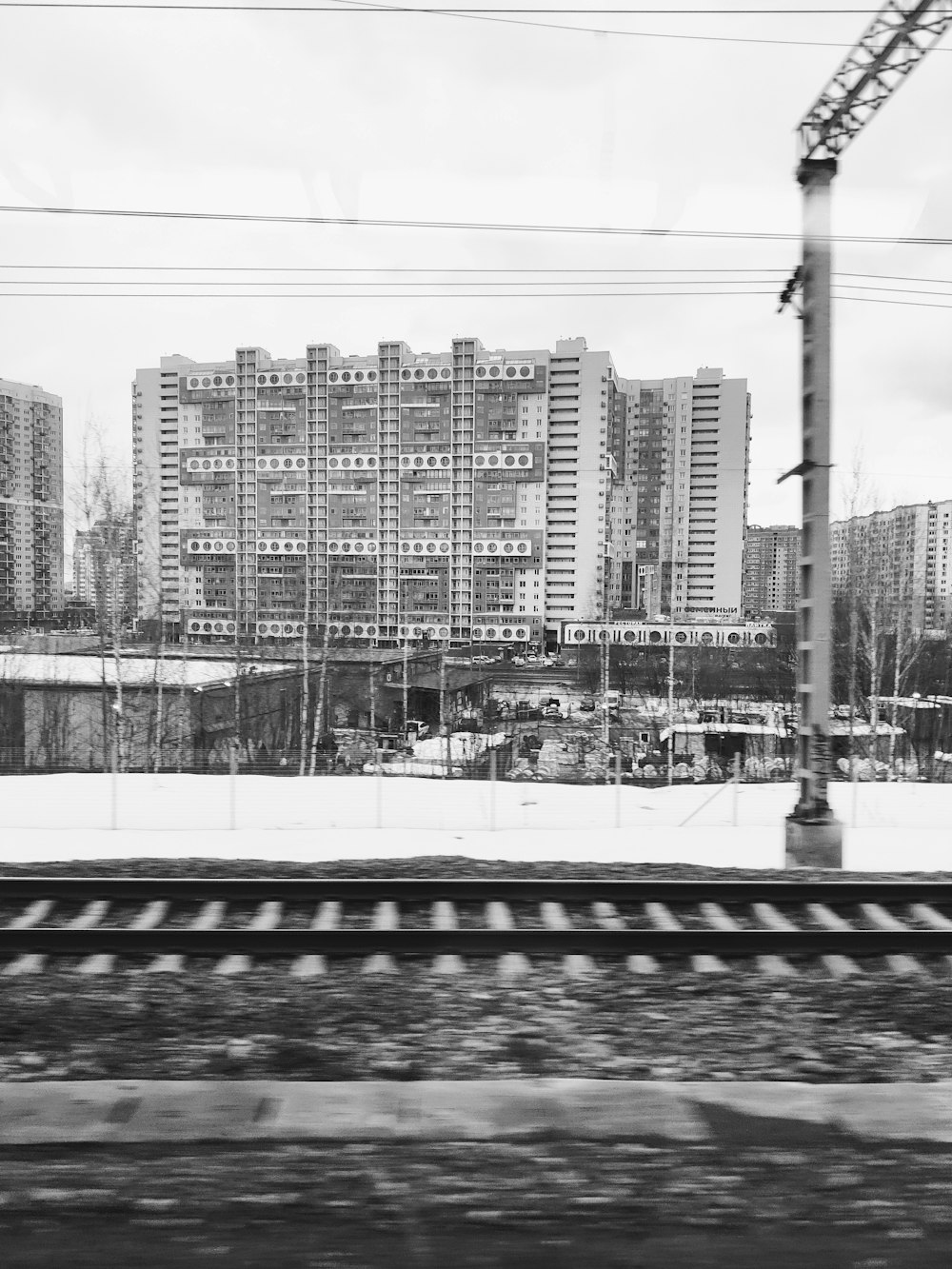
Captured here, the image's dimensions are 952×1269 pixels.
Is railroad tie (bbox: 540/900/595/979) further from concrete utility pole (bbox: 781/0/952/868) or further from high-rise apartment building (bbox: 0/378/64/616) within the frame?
high-rise apartment building (bbox: 0/378/64/616)

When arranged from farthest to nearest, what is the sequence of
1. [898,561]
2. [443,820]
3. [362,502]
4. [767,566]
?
[767,566] → [362,502] → [898,561] → [443,820]

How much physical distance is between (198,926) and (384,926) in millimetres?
1251

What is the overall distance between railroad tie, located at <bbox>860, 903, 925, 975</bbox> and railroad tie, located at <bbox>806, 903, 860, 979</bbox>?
0.68 ft

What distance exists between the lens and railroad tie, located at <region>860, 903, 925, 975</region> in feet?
15.9

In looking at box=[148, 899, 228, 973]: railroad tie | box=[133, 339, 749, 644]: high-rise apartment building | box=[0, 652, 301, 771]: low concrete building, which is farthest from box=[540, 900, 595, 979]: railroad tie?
box=[133, 339, 749, 644]: high-rise apartment building

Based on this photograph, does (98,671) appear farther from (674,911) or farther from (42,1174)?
(42,1174)

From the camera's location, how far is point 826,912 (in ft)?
19.9

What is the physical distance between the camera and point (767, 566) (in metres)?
76.4

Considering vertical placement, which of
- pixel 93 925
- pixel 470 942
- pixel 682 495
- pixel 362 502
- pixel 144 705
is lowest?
pixel 144 705

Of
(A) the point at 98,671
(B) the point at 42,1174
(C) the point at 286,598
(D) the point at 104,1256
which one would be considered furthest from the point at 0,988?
(C) the point at 286,598

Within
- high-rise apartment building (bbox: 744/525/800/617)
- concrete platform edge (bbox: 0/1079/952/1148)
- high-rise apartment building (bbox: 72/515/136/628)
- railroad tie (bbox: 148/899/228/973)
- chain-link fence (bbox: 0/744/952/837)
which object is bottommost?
chain-link fence (bbox: 0/744/952/837)

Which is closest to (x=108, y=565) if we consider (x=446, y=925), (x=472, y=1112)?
(x=446, y=925)

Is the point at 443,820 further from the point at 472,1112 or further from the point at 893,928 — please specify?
the point at 472,1112

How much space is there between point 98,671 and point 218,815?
1724 centimetres
